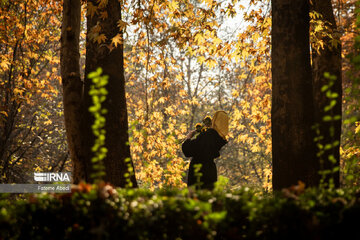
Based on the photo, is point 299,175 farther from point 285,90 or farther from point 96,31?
point 96,31

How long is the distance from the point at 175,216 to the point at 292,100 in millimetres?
3105

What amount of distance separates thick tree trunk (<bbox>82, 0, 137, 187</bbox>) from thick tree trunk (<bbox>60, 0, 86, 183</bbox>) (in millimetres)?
130

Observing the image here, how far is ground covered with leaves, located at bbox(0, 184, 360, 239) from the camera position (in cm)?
264

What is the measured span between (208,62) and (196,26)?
35.6 inches

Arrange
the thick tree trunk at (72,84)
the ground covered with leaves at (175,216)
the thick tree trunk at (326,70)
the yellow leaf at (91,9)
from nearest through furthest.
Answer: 1. the ground covered with leaves at (175,216)
2. the thick tree trunk at (72,84)
3. the yellow leaf at (91,9)
4. the thick tree trunk at (326,70)

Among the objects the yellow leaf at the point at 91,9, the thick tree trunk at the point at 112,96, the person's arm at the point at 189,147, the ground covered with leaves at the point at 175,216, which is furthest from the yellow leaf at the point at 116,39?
the ground covered with leaves at the point at 175,216

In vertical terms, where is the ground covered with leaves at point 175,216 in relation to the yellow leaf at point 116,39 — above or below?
below

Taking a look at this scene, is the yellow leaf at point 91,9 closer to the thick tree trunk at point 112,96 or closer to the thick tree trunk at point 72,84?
the thick tree trunk at point 112,96

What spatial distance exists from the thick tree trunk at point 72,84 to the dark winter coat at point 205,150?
2015mm

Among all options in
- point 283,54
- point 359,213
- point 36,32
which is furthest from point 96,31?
point 36,32

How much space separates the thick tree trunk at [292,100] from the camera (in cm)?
509

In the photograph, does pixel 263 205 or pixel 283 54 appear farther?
pixel 283 54

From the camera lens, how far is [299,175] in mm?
5062

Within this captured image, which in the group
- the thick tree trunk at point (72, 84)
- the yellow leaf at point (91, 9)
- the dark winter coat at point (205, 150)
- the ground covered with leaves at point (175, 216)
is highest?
the yellow leaf at point (91, 9)
